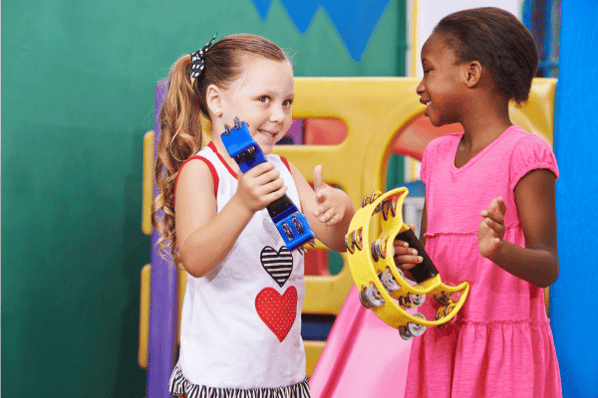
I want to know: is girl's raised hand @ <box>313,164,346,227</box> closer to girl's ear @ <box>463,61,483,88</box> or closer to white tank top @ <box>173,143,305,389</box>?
white tank top @ <box>173,143,305,389</box>

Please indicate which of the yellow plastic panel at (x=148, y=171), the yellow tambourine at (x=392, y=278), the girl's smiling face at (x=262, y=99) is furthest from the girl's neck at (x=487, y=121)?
the yellow plastic panel at (x=148, y=171)

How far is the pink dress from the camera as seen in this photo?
0.60 meters

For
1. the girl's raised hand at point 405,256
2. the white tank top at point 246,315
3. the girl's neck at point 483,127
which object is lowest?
the white tank top at point 246,315

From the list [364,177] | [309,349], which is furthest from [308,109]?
[309,349]

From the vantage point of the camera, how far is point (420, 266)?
61 centimetres

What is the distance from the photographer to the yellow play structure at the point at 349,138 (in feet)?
3.60

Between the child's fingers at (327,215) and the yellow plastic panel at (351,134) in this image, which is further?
the yellow plastic panel at (351,134)

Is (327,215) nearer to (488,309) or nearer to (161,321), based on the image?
(488,309)

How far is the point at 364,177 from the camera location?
3.65ft

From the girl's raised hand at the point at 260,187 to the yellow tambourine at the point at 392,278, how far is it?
104mm

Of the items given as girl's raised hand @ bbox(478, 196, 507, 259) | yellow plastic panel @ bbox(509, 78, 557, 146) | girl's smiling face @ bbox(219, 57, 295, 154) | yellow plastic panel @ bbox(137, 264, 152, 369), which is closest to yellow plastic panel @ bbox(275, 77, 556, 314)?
yellow plastic panel @ bbox(509, 78, 557, 146)

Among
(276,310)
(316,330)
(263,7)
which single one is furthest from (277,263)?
(263,7)

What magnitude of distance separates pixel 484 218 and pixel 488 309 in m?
0.12

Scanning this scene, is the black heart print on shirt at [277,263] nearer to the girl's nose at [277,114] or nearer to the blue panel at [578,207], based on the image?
the girl's nose at [277,114]
